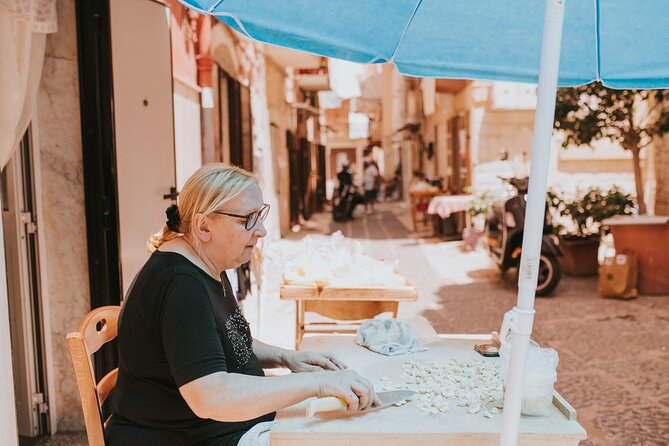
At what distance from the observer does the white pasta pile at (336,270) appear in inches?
156

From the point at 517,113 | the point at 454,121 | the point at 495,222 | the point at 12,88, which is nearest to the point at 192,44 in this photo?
the point at 12,88

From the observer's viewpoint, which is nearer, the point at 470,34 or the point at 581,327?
the point at 470,34

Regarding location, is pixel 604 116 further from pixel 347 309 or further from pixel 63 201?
pixel 63 201

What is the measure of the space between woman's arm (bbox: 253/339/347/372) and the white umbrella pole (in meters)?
0.75

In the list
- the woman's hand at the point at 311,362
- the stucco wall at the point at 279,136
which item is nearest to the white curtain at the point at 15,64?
the woman's hand at the point at 311,362

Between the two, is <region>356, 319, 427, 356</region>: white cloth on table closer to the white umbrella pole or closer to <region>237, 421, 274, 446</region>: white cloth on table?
<region>237, 421, 274, 446</region>: white cloth on table

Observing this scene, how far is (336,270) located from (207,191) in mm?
2200

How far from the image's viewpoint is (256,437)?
1.92 m

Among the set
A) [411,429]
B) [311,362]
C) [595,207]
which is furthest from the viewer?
[595,207]

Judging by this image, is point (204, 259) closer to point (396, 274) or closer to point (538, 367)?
point (538, 367)

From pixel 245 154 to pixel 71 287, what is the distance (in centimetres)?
615

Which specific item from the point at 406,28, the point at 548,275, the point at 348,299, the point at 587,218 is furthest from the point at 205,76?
the point at 587,218

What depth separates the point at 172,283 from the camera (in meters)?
1.77

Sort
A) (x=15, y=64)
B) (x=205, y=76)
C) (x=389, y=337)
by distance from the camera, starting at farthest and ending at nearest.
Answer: (x=205, y=76)
(x=15, y=64)
(x=389, y=337)
